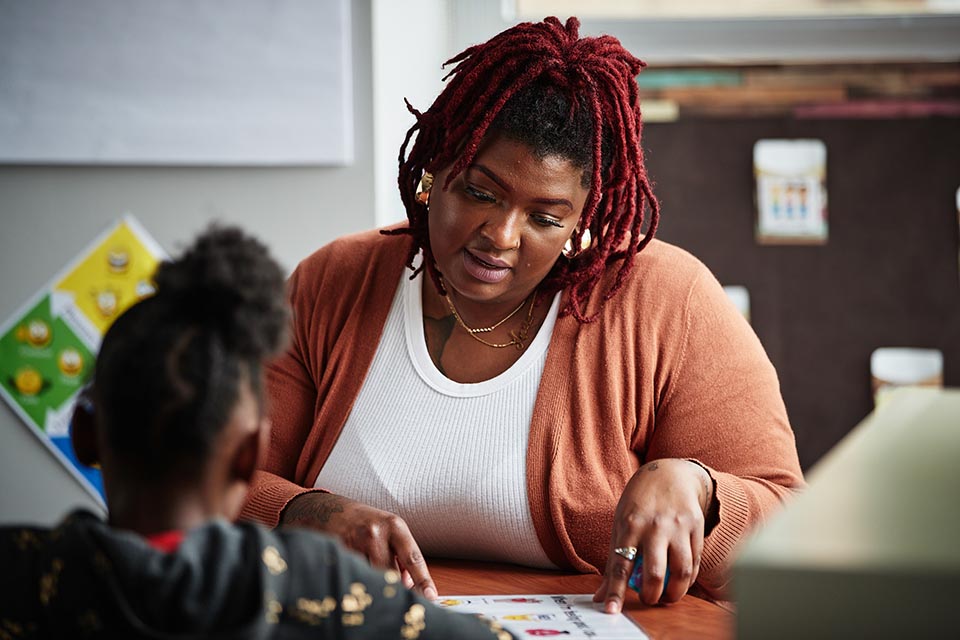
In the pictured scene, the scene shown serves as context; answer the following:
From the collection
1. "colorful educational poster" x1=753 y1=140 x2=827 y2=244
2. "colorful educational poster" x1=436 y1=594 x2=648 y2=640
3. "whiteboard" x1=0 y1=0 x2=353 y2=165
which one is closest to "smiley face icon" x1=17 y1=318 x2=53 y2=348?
"whiteboard" x1=0 y1=0 x2=353 y2=165

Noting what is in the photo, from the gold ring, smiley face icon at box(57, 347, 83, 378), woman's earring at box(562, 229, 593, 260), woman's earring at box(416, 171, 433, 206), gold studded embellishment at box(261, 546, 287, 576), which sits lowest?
the gold ring

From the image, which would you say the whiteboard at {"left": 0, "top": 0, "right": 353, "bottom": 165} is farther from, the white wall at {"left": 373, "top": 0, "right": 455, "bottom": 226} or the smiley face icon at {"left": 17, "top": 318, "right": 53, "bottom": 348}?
the smiley face icon at {"left": 17, "top": 318, "right": 53, "bottom": 348}

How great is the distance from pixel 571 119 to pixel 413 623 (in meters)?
0.80

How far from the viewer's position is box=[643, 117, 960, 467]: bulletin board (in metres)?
2.28

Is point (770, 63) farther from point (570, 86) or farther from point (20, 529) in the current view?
point (20, 529)

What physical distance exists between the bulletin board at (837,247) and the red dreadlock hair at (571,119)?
78 centimetres

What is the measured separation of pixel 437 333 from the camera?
1585mm

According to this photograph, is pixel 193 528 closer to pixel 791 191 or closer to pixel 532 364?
pixel 532 364

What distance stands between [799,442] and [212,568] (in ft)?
5.92

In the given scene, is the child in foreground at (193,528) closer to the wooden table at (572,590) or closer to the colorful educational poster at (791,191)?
the wooden table at (572,590)

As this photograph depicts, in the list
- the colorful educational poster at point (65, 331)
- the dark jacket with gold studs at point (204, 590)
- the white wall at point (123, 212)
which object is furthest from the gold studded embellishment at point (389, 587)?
the colorful educational poster at point (65, 331)

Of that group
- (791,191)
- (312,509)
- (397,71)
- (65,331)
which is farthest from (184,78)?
(791,191)

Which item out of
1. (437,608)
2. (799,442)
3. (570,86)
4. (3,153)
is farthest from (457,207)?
(799,442)

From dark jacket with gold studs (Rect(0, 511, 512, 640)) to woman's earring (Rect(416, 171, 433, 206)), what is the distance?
2.79ft
